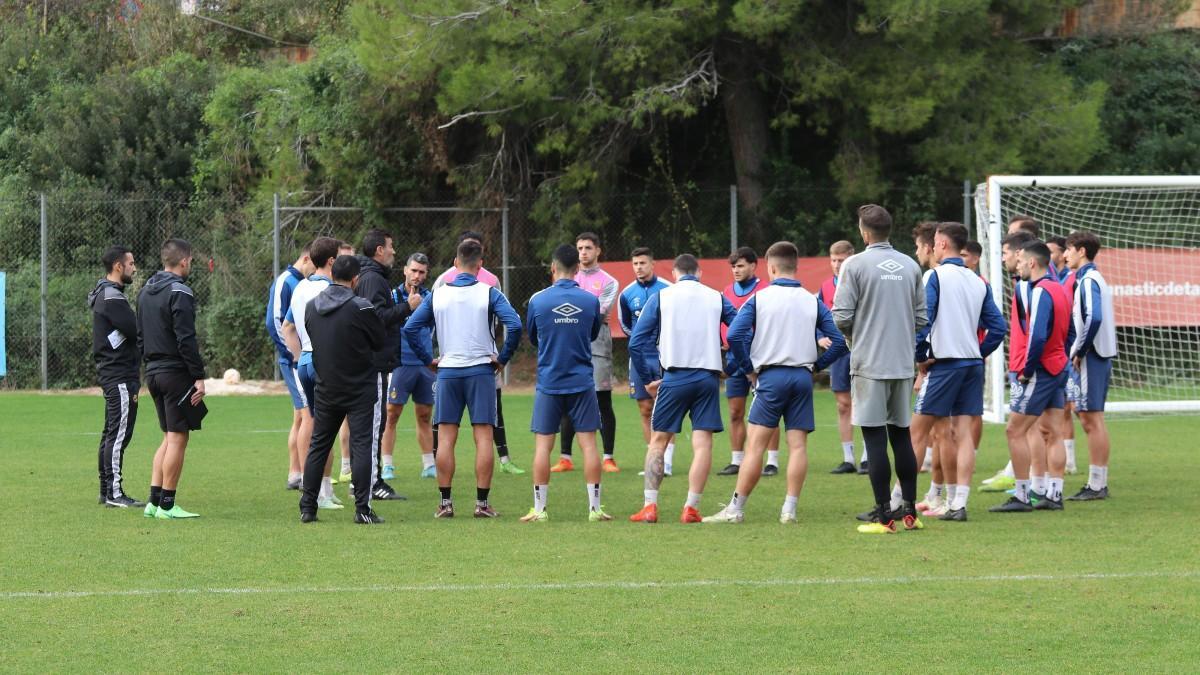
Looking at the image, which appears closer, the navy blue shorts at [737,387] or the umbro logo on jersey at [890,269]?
the umbro logo on jersey at [890,269]

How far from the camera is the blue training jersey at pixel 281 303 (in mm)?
11414

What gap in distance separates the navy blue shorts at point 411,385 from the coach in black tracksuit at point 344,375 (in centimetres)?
A: 230

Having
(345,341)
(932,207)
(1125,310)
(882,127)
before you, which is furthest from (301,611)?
(932,207)

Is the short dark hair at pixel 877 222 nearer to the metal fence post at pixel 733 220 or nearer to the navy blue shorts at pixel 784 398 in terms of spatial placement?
the navy blue shorts at pixel 784 398

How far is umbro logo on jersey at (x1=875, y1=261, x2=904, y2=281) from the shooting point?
941 cm

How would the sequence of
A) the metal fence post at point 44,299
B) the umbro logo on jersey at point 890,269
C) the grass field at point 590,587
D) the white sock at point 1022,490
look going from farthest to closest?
the metal fence post at point 44,299 → the white sock at point 1022,490 → the umbro logo on jersey at point 890,269 → the grass field at point 590,587

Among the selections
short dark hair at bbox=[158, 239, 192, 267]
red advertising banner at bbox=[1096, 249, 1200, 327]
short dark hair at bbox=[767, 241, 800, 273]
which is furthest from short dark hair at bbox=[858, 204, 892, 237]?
red advertising banner at bbox=[1096, 249, 1200, 327]

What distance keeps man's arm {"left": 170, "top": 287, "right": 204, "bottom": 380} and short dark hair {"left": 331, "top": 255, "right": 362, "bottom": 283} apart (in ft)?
3.32

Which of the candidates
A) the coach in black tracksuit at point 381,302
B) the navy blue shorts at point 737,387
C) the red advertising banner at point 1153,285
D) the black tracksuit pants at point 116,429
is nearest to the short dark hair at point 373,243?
the coach in black tracksuit at point 381,302

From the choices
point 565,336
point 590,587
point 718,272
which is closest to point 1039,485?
point 565,336

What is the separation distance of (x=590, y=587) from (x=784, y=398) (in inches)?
102

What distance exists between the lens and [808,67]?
22875 millimetres

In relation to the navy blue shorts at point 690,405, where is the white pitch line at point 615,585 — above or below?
below

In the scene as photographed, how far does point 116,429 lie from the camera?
10797mm
